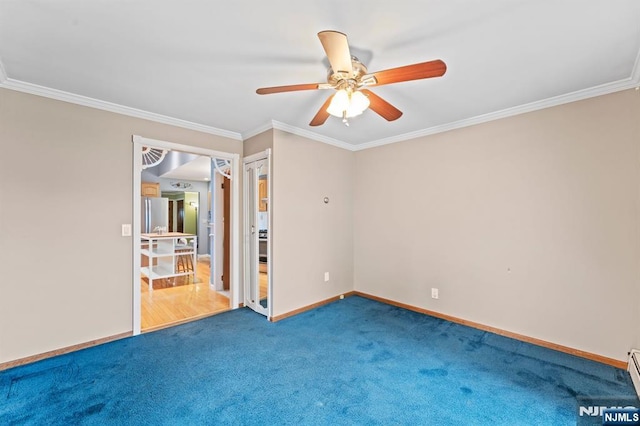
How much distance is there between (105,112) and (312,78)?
2.15 metres

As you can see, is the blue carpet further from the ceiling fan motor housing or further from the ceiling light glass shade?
the ceiling fan motor housing

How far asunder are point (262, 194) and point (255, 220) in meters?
0.36

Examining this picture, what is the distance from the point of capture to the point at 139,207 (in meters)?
3.01

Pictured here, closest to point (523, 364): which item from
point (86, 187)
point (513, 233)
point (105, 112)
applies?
point (513, 233)

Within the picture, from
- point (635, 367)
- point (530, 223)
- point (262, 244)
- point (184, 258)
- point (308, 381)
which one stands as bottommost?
point (308, 381)

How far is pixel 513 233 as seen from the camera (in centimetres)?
296

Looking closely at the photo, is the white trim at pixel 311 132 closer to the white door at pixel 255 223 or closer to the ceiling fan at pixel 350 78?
the white door at pixel 255 223

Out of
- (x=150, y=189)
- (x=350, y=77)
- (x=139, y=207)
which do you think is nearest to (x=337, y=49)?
(x=350, y=77)

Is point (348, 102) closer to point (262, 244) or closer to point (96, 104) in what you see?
point (96, 104)

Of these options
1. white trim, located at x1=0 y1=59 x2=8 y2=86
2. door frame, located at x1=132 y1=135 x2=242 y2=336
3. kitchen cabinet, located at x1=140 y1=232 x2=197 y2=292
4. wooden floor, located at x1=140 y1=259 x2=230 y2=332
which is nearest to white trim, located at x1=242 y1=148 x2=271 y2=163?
door frame, located at x1=132 y1=135 x2=242 y2=336

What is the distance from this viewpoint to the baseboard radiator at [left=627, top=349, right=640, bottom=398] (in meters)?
2.08

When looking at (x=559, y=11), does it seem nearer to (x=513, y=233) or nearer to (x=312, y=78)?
(x=312, y=78)

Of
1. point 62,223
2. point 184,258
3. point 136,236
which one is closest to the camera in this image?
point 62,223

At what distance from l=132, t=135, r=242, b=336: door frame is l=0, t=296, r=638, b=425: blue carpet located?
58 cm
